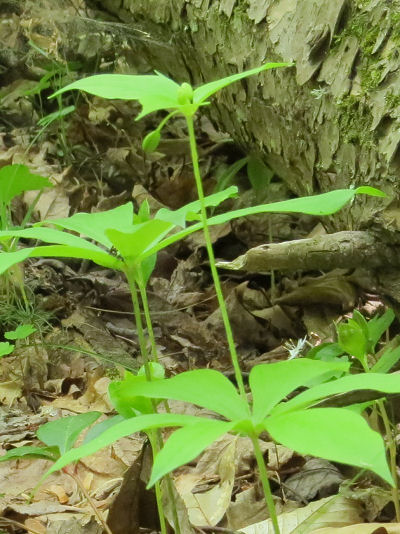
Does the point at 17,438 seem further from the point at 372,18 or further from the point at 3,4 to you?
the point at 3,4

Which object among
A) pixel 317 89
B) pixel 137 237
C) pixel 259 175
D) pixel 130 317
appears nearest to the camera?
pixel 137 237

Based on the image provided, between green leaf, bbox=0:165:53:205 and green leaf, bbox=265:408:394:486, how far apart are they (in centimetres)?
203

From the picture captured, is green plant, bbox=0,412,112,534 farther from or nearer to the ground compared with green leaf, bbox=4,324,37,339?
farther from the ground

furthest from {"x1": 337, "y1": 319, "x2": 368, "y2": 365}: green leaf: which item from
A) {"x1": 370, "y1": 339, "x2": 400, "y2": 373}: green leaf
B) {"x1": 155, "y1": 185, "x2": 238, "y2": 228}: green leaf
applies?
{"x1": 155, "y1": 185, "x2": 238, "y2": 228}: green leaf

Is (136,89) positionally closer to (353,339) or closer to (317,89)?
(353,339)

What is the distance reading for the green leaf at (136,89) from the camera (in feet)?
2.81

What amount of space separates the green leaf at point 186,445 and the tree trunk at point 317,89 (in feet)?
3.54

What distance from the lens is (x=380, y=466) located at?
0.68 metres

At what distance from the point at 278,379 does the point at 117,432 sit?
231 mm

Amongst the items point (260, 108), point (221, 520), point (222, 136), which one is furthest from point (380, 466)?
point (222, 136)

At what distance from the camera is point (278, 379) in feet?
3.03

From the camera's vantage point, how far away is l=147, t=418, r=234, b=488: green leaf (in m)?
0.71

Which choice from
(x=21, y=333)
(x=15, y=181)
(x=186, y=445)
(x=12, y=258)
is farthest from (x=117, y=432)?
(x=15, y=181)

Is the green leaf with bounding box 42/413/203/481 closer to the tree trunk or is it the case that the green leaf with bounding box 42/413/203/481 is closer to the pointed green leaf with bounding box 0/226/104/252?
the pointed green leaf with bounding box 0/226/104/252
